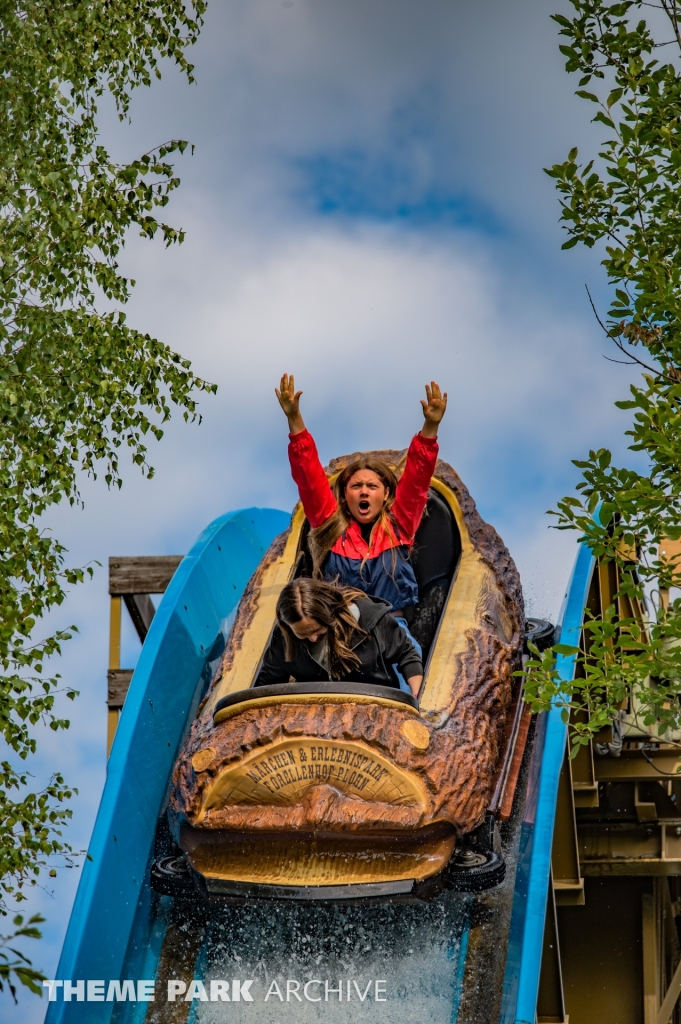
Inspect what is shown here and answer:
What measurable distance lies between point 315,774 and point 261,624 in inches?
42.4

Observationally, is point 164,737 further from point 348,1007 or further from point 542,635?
point 542,635

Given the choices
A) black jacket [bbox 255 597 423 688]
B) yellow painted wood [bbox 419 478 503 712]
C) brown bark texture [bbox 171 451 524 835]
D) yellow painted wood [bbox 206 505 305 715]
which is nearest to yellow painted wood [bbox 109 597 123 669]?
yellow painted wood [bbox 206 505 305 715]

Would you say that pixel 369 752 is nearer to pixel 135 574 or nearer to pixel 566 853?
pixel 566 853

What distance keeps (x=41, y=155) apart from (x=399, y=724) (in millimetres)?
4061

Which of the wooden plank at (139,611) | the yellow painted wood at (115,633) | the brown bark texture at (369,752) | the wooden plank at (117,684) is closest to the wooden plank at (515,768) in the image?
the brown bark texture at (369,752)

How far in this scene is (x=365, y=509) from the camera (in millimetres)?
5195

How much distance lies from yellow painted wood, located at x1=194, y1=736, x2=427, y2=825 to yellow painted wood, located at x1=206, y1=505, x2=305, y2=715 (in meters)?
0.47

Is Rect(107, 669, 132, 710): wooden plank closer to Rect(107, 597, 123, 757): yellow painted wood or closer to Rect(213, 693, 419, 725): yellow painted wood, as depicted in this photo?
Rect(107, 597, 123, 757): yellow painted wood

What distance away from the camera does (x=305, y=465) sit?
5141mm

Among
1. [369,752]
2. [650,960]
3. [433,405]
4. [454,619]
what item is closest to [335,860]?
[369,752]

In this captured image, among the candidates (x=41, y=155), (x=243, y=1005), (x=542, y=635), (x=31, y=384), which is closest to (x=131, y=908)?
(x=243, y=1005)

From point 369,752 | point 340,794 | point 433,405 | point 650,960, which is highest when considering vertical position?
point 433,405

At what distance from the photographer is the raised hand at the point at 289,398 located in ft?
16.5

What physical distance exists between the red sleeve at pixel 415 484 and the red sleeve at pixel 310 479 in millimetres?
289
